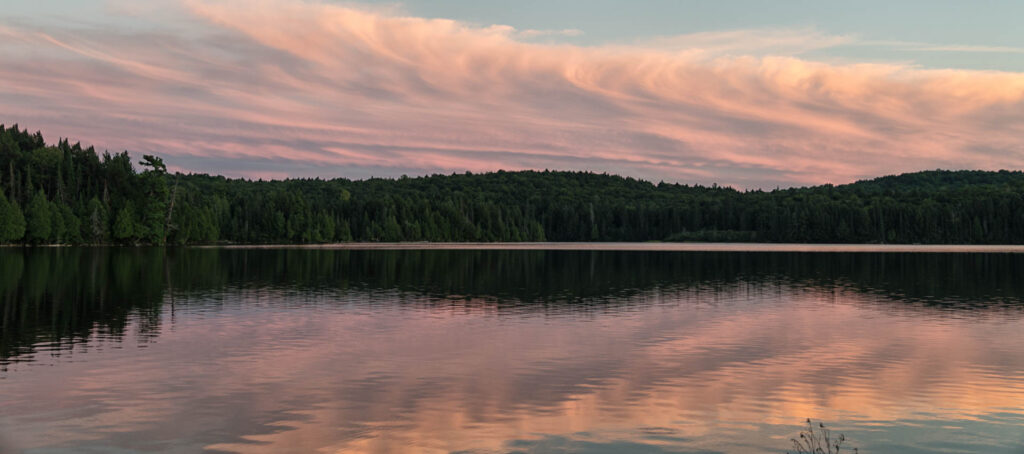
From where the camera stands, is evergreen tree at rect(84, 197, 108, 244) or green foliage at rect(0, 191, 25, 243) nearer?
green foliage at rect(0, 191, 25, 243)

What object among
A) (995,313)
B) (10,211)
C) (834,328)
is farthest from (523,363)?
(10,211)

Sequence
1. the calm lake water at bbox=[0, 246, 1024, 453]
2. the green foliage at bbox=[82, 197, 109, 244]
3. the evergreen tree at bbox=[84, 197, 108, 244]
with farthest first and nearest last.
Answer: the green foliage at bbox=[82, 197, 109, 244], the evergreen tree at bbox=[84, 197, 108, 244], the calm lake water at bbox=[0, 246, 1024, 453]

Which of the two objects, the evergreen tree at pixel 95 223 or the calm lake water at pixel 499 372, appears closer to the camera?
the calm lake water at pixel 499 372

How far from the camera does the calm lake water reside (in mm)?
20844

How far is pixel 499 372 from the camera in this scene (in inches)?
1182

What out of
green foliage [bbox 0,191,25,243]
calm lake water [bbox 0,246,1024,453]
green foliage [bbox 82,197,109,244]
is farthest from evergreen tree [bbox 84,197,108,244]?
calm lake water [bbox 0,246,1024,453]

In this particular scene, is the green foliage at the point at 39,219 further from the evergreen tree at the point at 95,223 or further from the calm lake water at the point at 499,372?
the calm lake water at the point at 499,372

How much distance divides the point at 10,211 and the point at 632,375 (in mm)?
182459

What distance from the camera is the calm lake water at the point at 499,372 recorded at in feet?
68.4

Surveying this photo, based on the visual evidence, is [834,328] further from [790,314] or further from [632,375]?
[632,375]

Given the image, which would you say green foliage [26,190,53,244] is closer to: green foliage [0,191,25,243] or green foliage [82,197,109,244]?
green foliage [0,191,25,243]

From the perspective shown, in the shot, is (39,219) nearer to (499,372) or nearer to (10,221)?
(10,221)

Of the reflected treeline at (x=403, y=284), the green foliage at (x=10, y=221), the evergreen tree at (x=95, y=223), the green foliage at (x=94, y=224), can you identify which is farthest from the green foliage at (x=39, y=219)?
the reflected treeline at (x=403, y=284)

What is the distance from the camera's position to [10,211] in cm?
17725
